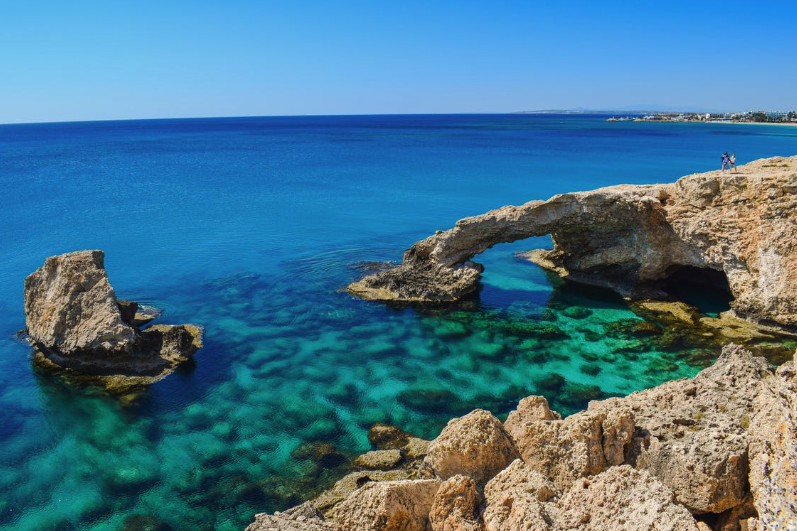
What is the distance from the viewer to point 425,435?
1327 centimetres

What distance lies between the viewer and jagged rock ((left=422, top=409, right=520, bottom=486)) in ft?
27.2

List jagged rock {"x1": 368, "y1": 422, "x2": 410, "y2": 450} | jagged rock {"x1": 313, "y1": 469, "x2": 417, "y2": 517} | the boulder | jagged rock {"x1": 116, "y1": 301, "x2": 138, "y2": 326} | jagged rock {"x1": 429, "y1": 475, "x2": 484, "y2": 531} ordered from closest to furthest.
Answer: jagged rock {"x1": 429, "y1": 475, "x2": 484, "y2": 531}, the boulder, jagged rock {"x1": 313, "y1": 469, "x2": 417, "y2": 517}, jagged rock {"x1": 368, "y1": 422, "x2": 410, "y2": 450}, jagged rock {"x1": 116, "y1": 301, "x2": 138, "y2": 326}

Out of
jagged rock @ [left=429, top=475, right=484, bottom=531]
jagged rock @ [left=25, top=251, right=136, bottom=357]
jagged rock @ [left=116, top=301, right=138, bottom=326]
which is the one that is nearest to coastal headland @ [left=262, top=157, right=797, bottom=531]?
jagged rock @ [left=429, top=475, right=484, bottom=531]

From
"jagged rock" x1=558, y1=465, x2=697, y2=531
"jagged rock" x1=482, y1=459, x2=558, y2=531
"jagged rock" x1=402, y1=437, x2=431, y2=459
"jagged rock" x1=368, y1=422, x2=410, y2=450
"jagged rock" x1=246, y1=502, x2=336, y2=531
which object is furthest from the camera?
"jagged rock" x1=368, y1=422, x2=410, y2=450

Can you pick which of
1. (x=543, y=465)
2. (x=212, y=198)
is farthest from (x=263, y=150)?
(x=543, y=465)

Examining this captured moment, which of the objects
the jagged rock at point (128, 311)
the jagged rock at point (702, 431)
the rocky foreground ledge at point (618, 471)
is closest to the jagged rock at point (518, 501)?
the rocky foreground ledge at point (618, 471)

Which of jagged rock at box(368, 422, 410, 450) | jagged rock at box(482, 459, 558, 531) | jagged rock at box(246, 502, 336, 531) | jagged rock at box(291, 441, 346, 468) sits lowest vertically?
jagged rock at box(291, 441, 346, 468)

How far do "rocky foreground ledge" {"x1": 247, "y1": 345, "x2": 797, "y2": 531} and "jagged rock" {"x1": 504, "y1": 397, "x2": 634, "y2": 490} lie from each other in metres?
0.02

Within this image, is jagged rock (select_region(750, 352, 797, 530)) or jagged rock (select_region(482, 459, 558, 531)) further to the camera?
jagged rock (select_region(482, 459, 558, 531))

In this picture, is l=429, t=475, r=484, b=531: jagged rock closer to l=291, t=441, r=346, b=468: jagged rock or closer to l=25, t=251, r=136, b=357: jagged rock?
l=291, t=441, r=346, b=468: jagged rock

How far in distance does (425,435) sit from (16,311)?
58.9ft

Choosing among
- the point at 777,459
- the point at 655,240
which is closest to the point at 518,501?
the point at 777,459

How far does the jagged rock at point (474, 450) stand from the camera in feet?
27.2

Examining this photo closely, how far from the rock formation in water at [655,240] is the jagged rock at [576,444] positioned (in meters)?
12.9
